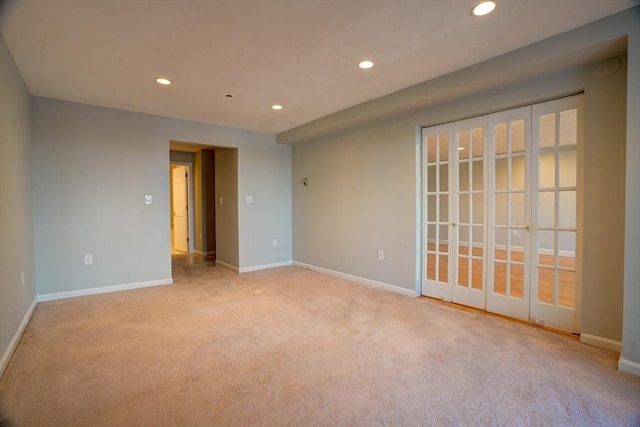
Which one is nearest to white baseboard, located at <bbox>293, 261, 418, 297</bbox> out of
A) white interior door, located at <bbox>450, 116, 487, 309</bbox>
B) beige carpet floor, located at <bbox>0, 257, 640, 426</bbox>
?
beige carpet floor, located at <bbox>0, 257, 640, 426</bbox>

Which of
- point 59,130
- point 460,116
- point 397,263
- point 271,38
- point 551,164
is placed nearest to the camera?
point 271,38

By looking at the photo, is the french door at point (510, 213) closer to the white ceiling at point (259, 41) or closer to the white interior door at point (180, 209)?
the white ceiling at point (259, 41)

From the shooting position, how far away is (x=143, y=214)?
4.48 meters

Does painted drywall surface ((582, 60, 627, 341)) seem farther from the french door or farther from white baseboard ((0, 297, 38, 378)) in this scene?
white baseboard ((0, 297, 38, 378))

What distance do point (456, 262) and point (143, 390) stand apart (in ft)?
10.5

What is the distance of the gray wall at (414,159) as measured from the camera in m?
2.15

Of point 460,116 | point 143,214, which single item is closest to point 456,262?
point 460,116

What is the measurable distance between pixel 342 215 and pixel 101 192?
3349 millimetres

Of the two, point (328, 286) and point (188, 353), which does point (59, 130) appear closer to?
point (188, 353)

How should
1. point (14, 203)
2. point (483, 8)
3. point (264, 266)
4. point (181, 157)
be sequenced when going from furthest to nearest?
1. point (181, 157)
2. point (264, 266)
3. point (14, 203)
4. point (483, 8)

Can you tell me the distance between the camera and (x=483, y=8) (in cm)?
206

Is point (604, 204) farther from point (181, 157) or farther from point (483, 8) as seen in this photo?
point (181, 157)

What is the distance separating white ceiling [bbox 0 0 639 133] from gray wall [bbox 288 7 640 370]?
15 cm

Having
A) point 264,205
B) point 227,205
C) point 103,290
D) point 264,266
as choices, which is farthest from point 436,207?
point 103,290
